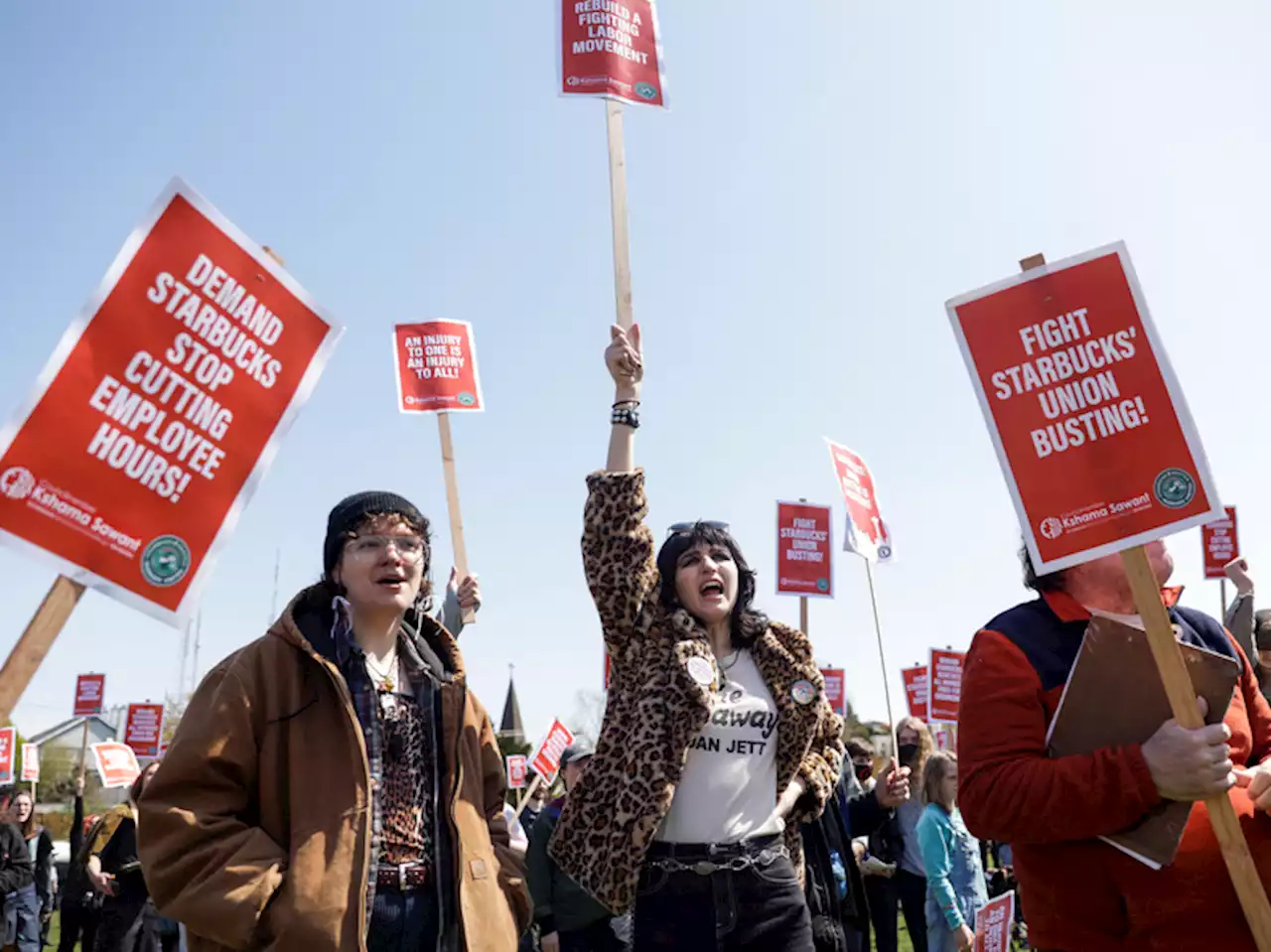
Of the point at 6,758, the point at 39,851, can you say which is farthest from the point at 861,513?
the point at 6,758

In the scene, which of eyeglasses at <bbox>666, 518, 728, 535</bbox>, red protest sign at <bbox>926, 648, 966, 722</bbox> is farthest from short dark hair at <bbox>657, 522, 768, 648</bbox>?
red protest sign at <bbox>926, 648, 966, 722</bbox>

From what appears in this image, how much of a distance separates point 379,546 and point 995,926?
4.20m

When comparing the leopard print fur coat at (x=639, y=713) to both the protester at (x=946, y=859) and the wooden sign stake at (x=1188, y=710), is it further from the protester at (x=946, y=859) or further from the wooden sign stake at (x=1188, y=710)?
the protester at (x=946, y=859)

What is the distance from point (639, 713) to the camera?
3.17m

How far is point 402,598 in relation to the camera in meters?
2.83

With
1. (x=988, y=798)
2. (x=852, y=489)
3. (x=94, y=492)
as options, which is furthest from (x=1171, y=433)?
(x=852, y=489)

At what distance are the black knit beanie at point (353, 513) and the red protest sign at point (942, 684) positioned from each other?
1020 cm

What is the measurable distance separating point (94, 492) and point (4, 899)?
345 inches

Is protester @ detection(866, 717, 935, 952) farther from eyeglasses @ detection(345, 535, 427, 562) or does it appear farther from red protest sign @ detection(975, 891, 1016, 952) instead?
eyeglasses @ detection(345, 535, 427, 562)

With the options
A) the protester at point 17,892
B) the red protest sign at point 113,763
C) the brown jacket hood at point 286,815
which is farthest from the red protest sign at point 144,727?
the brown jacket hood at point 286,815

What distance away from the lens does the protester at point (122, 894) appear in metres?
7.28

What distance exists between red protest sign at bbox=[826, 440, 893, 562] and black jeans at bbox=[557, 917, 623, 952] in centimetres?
510

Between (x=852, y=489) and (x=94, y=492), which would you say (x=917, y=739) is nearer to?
(x=852, y=489)

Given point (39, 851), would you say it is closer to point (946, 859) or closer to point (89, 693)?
point (946, 859)
